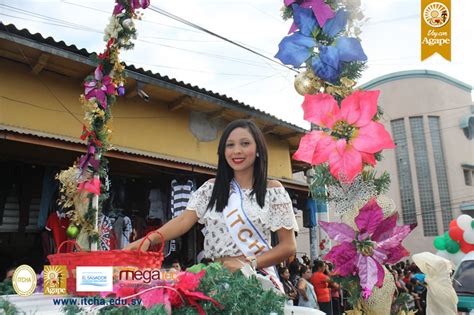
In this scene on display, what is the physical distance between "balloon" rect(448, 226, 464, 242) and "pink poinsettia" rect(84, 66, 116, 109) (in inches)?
296

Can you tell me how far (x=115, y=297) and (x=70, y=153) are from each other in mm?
4417

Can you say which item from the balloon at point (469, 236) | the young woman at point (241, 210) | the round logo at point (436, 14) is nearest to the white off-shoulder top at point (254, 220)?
the young woman at point (241, 210)

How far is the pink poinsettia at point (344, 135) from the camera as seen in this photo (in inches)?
64.1

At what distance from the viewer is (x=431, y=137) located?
24328mm

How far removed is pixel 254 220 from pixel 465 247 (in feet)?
25.1

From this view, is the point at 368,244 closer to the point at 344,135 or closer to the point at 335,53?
the point at 344,135

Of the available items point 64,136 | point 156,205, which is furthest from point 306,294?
point 64,136

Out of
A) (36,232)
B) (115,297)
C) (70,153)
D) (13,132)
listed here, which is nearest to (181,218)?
(115,297)

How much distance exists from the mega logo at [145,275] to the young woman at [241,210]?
493mm

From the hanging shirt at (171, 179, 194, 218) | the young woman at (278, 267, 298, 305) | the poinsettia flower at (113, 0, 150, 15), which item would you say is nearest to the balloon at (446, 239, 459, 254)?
the young woman at (278, 267, 298, 305)

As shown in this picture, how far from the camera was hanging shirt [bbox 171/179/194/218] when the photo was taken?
651cm

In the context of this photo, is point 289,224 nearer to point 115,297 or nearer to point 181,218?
point 181,218

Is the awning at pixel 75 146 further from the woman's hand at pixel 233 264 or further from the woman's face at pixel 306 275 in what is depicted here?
the woman's hand at pixel 233 264

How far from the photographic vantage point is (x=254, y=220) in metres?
1.87
